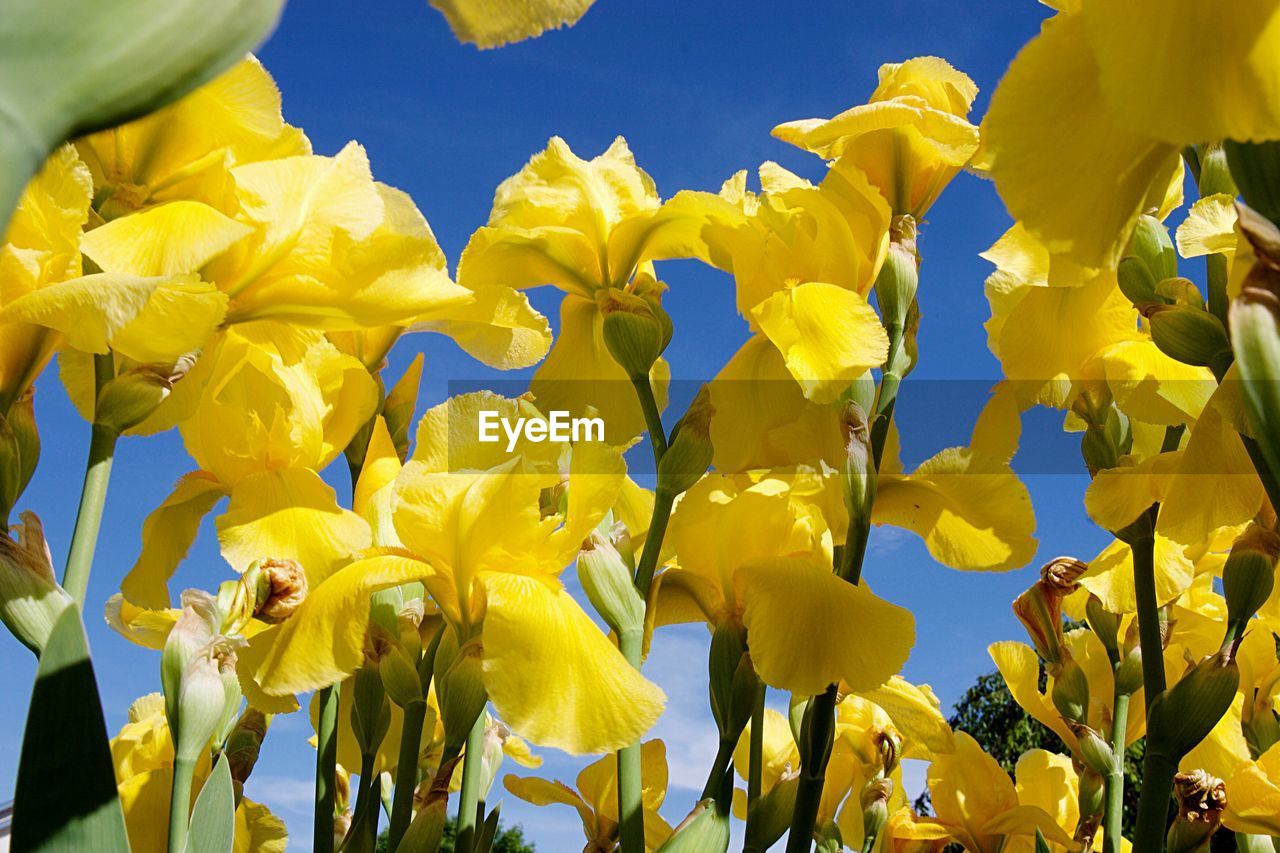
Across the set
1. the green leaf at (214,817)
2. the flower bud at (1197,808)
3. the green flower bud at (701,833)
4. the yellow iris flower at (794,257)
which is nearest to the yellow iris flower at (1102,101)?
the yellow iris flower at (794,257)

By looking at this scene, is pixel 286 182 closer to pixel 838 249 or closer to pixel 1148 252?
pixel 838 249

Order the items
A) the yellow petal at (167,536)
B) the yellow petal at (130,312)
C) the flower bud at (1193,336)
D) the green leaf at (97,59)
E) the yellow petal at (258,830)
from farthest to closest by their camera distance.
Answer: the yellow petal at (258,830) → the yellow petal at (167,536) → the flower bud at (1193,336) → the yellow petal at (130,312) → the green leaf at (97,59)

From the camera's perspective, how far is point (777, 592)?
32.5 inches

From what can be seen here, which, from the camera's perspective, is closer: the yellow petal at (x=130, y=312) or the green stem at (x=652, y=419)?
the yellow petal at (x=130, y=312)

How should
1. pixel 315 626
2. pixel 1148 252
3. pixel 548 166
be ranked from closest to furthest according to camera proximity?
pixel 315 626
pixel 1148 252
pixel 548 166

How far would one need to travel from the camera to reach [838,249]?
0.92 m

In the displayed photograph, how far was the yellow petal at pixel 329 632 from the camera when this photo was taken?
2.47 ft

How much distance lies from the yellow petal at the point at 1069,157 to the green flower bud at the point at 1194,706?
531 mm

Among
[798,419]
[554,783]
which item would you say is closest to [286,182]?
[798,419]

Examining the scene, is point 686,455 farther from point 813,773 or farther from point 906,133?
point 906,133

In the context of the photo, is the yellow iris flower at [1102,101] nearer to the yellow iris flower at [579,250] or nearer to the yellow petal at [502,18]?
the yellow petal at [502,18]

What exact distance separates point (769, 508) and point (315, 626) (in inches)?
14.5

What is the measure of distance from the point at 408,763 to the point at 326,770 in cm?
15

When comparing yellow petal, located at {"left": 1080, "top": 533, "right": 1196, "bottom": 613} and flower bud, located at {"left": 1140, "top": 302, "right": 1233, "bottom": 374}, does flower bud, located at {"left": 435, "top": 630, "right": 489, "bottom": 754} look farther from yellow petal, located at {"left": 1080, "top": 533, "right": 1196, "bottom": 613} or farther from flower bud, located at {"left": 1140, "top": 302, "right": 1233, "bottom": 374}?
yellow petal, located at {"left": 1080, "top": 533, "right": 1196, "bottom": 613}
